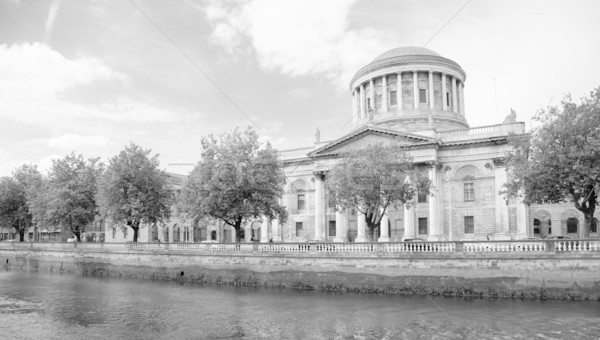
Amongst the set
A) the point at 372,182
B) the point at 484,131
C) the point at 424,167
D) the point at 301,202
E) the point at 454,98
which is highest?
the point at 454,98

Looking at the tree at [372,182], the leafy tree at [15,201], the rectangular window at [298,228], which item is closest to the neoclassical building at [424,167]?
the rectangular window at [298,228]

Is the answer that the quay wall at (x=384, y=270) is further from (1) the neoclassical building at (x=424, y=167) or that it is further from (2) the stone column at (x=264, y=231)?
(2) the stone column at (x=264, y=231)

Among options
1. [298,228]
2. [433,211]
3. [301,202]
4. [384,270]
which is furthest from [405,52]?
[384,270]

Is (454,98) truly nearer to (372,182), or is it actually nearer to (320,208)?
(320,208)

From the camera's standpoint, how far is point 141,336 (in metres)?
19.3

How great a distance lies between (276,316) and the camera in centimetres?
2295

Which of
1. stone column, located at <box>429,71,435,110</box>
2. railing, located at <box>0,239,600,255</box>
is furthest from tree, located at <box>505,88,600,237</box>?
stone column, located at <box>429,71,435,110</box>

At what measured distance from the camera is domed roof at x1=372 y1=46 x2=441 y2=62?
6143 cm

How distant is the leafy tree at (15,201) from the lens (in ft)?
192

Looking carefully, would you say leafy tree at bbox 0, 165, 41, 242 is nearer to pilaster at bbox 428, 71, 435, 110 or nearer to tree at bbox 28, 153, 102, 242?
tree at bbox 28, 153, 102, 242

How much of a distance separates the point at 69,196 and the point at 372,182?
3006 centimetres

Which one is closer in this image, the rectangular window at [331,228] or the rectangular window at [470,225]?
the rectangular window at [470,225]

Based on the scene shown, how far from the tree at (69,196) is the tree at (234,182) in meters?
14.4

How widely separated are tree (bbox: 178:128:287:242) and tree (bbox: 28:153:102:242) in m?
14.4
